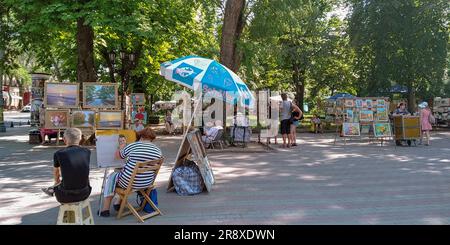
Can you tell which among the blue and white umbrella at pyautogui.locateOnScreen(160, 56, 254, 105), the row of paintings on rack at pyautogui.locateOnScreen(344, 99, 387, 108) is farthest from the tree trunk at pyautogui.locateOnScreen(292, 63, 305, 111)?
the blue and white umbrella at pyautogui.locateOnScreen(160, 56, 254, 105)

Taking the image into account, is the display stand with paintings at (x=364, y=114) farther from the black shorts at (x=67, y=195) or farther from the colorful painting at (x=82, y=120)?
the black shorts at (x=67, y=195)

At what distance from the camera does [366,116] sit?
17641 mm

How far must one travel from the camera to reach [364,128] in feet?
60.7

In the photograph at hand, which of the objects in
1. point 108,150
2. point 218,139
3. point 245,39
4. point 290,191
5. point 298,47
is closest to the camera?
point 108,150

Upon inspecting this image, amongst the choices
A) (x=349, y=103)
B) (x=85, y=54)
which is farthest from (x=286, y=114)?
(x=85, y=54)

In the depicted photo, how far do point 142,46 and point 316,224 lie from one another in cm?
2001

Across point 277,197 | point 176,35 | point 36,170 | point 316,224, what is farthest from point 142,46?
point 316,224

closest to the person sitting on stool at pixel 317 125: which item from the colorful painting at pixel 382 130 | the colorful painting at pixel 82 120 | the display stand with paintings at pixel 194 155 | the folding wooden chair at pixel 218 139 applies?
the colorful painting at pixel 382 130

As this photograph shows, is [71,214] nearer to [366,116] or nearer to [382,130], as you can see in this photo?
[382,130]

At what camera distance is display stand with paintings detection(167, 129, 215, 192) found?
8.05 meters

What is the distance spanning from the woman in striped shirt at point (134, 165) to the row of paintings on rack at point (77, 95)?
10316 mm

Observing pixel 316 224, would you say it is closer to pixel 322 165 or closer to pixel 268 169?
pixel 268 169

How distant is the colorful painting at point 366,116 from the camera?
57.6 ft

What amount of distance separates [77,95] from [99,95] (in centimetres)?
82
